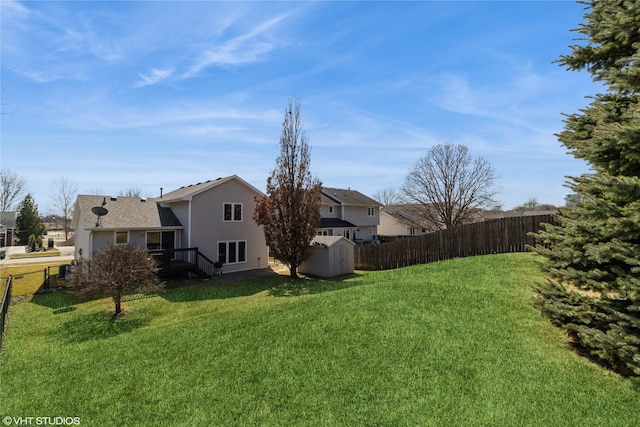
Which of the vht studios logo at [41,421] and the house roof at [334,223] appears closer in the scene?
the vht studios logo at [41,421]

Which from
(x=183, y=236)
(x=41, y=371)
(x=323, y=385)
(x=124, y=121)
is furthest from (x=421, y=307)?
(x=183, y=236)

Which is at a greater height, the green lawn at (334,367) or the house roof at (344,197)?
the house roof at (344,197)

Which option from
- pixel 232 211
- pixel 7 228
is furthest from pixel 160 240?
pixel 7 228

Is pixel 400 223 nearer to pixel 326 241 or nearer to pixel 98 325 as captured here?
pixel 326 241

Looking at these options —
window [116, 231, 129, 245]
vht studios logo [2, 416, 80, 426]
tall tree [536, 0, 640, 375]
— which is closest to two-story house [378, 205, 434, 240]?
window [116, 231, 129, 245]

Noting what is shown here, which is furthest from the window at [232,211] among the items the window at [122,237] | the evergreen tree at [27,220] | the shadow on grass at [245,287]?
the evergreen tree at [27,220]

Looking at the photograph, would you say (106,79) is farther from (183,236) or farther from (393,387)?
(393,387)

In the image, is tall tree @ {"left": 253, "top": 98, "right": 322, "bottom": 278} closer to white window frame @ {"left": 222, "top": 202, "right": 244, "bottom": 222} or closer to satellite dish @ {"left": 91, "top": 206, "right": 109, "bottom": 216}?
white window frame @ {"left": 222, "top": 202, "right": 244, "bottom": 222}

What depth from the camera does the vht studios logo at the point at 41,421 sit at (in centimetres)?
506

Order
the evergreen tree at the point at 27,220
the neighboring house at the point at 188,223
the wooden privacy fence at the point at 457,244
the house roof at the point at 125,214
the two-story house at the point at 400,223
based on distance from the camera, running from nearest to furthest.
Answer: the wooden privacy fence at the point at 457,244 < the house roof at the point at 125,214 < the neighboring house at the point at 188,223 < the evergreen tree at the point at 27,220 < the two-story house at the point at 400,223

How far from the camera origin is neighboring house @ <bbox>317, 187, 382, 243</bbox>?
105 ft

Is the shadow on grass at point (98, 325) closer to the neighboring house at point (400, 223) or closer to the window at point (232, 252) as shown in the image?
the window at point (232, 252)

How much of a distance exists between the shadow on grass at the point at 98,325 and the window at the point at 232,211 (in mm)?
9093

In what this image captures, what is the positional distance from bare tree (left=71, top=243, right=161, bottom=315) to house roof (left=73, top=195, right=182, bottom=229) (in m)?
5.22
